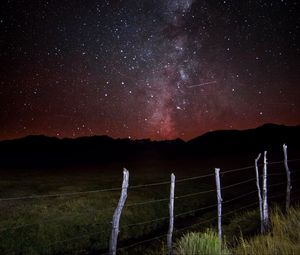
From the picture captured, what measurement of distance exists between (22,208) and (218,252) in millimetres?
19411

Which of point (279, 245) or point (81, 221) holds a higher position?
point (279, 245)

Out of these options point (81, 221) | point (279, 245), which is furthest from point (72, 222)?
point (279, 245)

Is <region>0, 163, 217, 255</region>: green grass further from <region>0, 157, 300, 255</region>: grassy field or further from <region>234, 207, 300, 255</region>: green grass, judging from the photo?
<region>234, 207, 300, 255</region>: green grass

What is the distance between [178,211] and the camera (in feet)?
73.7

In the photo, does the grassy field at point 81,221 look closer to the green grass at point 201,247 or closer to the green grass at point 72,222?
the green grass at point 72,222

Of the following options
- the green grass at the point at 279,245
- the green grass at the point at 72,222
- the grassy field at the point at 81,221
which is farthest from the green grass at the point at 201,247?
the green grass at the point at 72,222

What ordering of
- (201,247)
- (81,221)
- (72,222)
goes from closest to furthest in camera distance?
1. (201,247)
2. (72,222)
3. (81,221)

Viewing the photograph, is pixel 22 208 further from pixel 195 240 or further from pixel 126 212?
pixel 195 240

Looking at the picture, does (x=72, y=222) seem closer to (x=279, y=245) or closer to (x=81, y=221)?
(x=81, y=221)

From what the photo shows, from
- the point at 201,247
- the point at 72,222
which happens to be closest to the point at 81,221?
the point at 72,222

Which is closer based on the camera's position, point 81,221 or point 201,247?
point 201,247

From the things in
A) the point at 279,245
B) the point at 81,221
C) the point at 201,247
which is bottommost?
the point at 81,221

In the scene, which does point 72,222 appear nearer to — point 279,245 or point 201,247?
point 201,247

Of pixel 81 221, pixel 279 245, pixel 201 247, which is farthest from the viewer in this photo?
pixel 81 221
